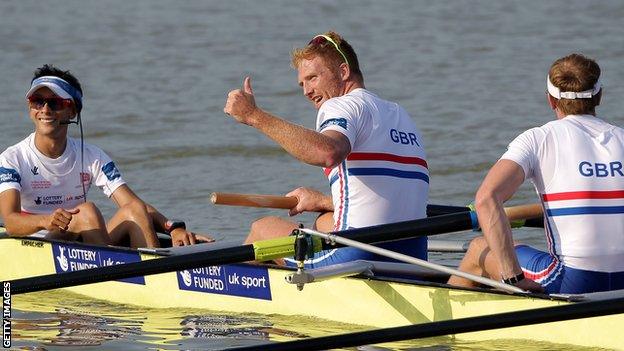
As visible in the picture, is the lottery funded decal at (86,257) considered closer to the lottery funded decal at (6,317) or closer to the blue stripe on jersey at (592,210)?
the lottery funded decal at (6,317)

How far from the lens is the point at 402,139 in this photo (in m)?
7.84

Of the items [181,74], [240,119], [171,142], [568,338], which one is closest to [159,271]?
[240,119]

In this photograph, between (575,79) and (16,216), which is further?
(16,216)

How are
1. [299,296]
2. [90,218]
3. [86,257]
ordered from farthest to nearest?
[90,218] → [86,257] → [299,296]

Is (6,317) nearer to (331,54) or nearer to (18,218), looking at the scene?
(18,218)

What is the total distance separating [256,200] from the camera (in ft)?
28.6

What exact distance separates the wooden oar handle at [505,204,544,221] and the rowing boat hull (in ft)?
3.10

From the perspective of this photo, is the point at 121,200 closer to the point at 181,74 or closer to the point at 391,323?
the point at 391,323

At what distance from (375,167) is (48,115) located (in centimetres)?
273

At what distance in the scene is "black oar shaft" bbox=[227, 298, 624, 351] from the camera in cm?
636

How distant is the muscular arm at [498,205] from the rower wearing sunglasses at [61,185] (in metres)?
3.01

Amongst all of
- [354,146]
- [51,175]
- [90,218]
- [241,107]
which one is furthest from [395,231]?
[51,175]

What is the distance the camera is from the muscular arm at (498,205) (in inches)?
270

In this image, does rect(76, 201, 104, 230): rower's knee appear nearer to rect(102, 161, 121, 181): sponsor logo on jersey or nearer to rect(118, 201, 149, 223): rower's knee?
rect(118, 201, 149, 223): rower's knee
